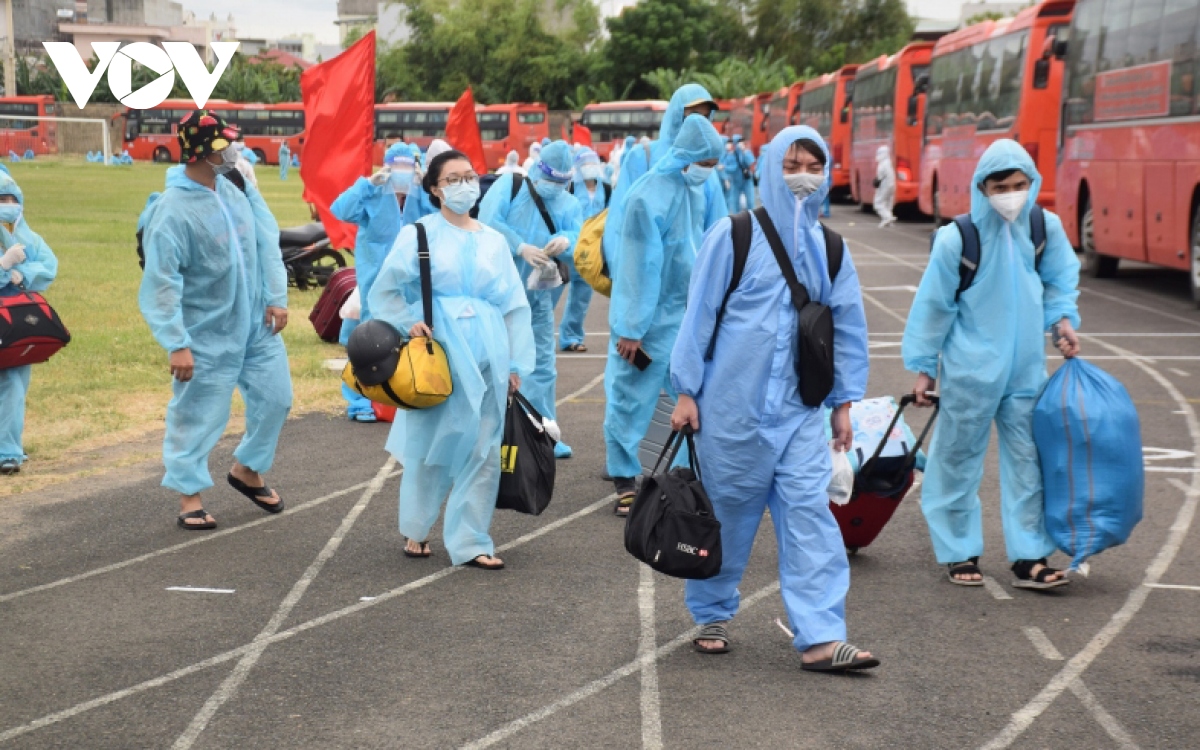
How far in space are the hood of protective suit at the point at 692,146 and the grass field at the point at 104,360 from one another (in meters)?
4.29

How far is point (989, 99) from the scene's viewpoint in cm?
2386

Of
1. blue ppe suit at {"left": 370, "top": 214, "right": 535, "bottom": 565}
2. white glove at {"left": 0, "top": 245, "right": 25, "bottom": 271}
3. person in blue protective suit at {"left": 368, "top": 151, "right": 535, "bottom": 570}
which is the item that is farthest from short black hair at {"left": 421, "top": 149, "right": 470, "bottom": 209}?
white glove at {"left": 0, "top": 245, "right": 25, "bottom": 271}

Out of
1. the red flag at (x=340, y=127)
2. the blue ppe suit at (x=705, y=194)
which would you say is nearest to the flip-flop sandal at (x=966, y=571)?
the blue ppe suit at (x=705, y=194)

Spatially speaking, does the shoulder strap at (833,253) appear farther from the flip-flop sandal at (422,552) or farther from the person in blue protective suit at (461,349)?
the flip-flop sandal at (422,552)

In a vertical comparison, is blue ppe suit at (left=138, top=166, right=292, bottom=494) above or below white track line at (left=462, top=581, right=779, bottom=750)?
above

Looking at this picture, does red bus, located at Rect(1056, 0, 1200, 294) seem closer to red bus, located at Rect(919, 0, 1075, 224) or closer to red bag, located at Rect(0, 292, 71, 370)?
red bus, located at Rect(919, 0, 1075, 224)

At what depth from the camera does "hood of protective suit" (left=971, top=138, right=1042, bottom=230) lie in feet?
19.8

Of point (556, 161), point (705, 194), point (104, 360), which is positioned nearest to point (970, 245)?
point (705, 194)

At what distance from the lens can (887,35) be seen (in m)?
86.9

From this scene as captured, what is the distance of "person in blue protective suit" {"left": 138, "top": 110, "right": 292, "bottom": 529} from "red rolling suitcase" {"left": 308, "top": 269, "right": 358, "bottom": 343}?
16.4 feet

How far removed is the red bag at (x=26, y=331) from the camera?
8.55 metres

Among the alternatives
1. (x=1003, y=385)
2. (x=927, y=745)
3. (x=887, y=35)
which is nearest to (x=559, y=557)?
(x=1003, y=385)

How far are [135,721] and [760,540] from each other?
10.8ft

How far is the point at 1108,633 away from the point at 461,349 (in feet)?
9.25
